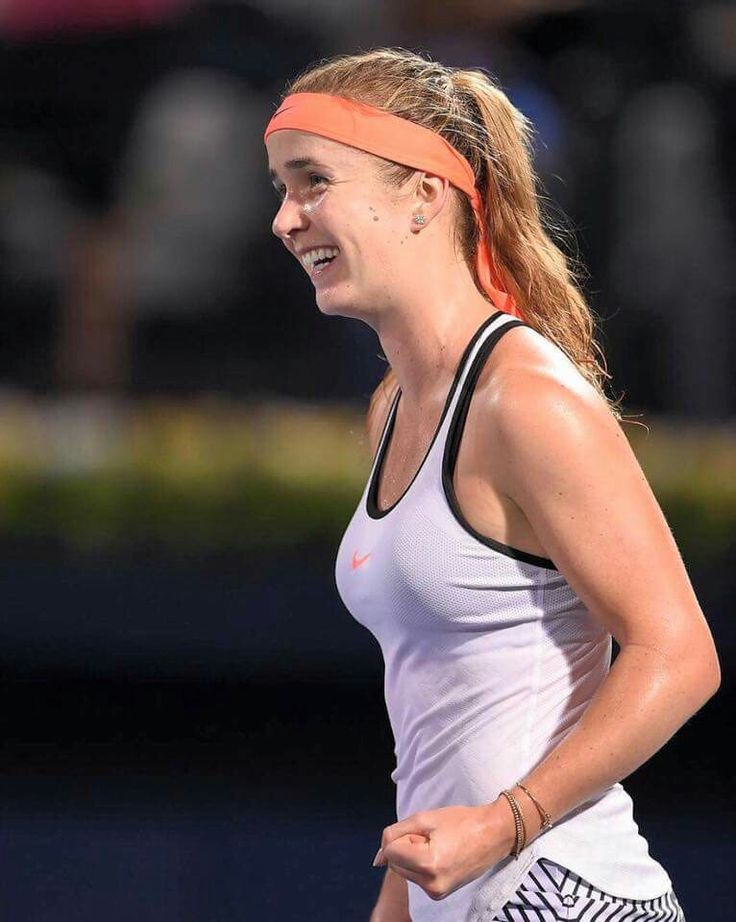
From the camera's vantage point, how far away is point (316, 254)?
1.71m

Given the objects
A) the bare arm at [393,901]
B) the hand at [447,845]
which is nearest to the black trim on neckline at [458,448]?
the hand at [447,845]

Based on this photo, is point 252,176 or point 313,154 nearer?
point 313,154

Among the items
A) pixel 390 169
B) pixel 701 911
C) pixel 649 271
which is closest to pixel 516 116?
pixel 390 169

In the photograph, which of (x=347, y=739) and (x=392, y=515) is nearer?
(x=392, y=515)

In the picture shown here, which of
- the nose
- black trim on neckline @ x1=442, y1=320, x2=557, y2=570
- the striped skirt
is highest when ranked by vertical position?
the nose

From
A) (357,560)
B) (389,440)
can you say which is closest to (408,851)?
(357,560)

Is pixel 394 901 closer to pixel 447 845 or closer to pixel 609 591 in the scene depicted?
pixel 447 845

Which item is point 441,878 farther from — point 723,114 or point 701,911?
point 723,114

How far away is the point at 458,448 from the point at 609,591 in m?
0.22

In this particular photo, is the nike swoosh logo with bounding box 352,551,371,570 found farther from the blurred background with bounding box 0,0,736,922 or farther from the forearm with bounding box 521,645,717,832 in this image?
the blurred background with bounding box 0,0,736,922

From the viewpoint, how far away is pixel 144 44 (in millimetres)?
4230

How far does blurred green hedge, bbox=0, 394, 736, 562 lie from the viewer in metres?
3.59

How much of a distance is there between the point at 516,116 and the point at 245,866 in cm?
203

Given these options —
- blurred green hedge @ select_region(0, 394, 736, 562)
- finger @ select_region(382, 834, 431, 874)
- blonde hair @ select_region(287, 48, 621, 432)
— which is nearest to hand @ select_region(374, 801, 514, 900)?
finger @ select_region(382, 834, 431, 874)
